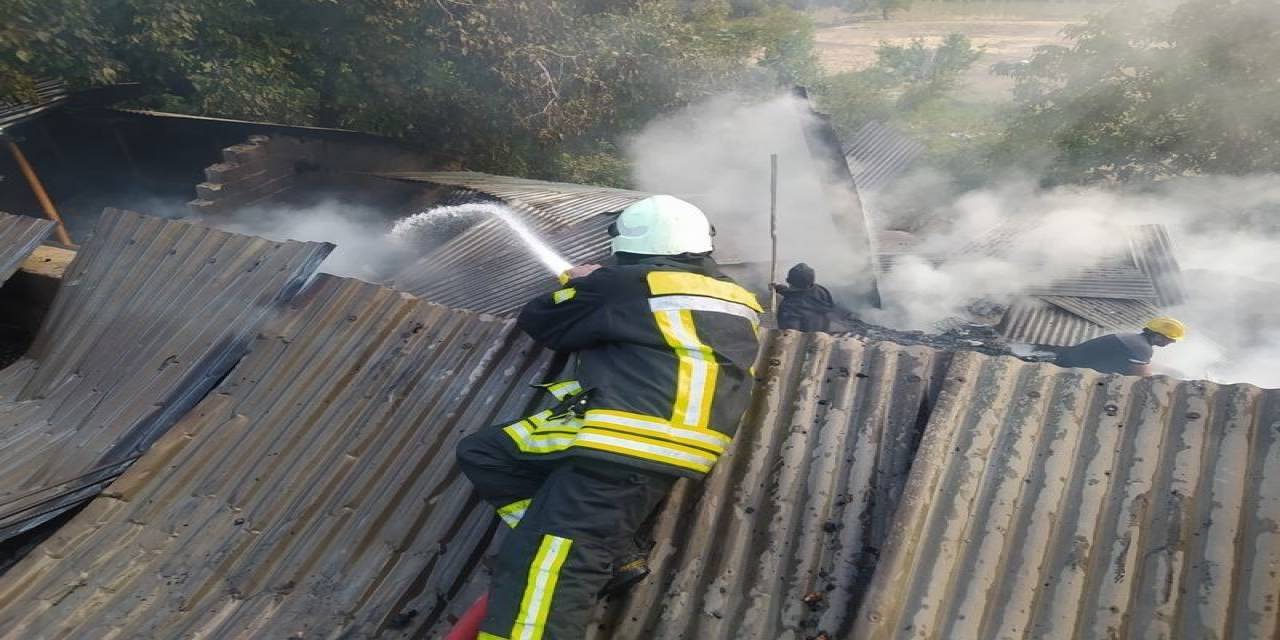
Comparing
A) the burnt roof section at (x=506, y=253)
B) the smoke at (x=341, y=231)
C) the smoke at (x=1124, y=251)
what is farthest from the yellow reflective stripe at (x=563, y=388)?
the smoke at (x=1124, y=251)

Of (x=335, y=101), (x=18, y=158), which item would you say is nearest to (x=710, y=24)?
(x=335, y=101)

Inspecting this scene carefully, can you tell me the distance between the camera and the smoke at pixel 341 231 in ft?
23.9

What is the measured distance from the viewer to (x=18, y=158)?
8664mm

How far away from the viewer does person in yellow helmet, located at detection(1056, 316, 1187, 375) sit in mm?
5168

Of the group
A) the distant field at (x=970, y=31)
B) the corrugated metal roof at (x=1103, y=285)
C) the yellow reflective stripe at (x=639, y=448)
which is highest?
the distant field at (x=970, y=31)

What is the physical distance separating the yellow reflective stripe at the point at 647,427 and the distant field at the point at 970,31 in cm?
2658

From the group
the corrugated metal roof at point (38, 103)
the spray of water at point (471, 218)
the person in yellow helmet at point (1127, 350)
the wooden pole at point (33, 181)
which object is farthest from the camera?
the wooden pole at point (33, 181)

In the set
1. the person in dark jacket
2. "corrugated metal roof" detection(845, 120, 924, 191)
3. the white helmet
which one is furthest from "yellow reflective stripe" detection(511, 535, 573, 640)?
"corrugated metal roof" detection(845, 120, 924, 191)

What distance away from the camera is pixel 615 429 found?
201cm

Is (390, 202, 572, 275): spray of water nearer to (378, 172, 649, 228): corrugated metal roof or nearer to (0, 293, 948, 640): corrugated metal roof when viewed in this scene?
(378, 172, 649, 228): corrugated metal roof

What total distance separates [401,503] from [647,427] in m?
1.25

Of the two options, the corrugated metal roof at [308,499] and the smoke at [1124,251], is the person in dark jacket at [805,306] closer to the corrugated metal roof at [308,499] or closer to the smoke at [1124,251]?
the smoke at [1124,251]

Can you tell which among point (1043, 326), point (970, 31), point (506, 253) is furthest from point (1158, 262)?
point (970, 31)

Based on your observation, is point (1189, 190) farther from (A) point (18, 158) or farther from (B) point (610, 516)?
(A) point (18, 158)
